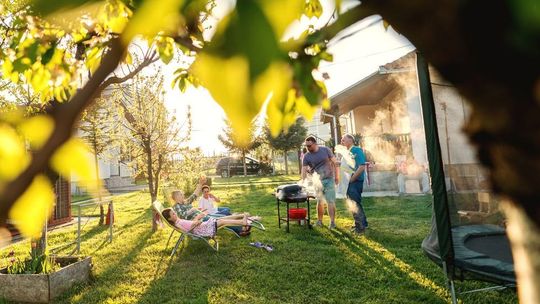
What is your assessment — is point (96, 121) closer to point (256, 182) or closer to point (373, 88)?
point (373, 88)

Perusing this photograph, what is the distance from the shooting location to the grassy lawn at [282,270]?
443cm

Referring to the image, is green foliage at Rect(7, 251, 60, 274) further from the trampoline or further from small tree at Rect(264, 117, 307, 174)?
small tree at Rect(264, 117, 307, 174)

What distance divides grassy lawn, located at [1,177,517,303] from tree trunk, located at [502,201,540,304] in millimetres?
4217

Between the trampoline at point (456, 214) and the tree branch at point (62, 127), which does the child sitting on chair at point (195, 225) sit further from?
the tree branch at point (62, 127)

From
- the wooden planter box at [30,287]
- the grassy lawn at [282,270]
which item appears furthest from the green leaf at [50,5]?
the wooden planter box at [30,287]

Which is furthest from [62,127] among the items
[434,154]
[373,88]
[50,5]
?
[373,88]

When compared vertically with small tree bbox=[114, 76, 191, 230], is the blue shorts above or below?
below

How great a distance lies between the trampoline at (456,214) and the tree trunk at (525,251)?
9.44 feet

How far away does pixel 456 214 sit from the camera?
5543mm

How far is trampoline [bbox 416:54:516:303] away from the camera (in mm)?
3729

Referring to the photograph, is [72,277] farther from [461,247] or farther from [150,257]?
[461,247]

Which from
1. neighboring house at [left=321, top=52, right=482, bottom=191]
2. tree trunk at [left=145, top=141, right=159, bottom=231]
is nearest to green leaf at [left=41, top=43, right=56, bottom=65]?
tree trunk at [left=145, top=141, right=159, bottom=231]

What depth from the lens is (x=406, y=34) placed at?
0.33 metres

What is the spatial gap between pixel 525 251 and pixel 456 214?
5893 millimetres
